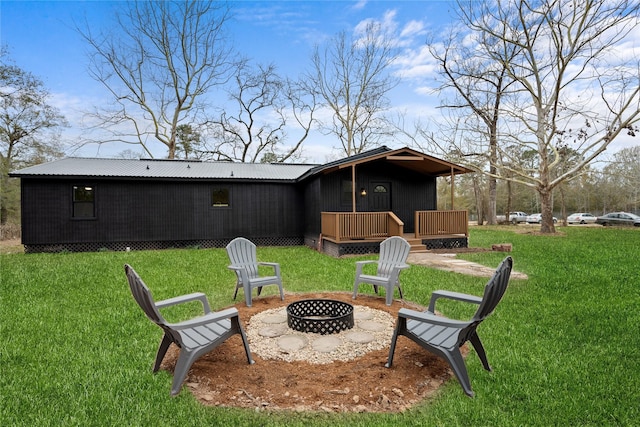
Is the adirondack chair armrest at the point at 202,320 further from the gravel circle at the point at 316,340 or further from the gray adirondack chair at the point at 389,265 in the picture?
the gray adirondack chair at the point at 389,265

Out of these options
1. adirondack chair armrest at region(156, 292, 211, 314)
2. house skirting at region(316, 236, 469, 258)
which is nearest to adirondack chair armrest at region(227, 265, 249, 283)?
adirondack chair armrest at region(156, 292, 211, 314)

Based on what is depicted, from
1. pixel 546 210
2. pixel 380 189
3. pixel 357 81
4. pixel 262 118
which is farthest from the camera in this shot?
pixel 262 118

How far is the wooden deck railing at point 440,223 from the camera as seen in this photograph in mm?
11336

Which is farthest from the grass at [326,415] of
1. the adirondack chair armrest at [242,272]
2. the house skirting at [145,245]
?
the house skirting at [145,245]

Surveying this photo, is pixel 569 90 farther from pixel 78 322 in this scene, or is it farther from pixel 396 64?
pixel 78 322

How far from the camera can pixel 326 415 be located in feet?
7.83

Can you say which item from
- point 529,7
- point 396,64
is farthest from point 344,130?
point 529,7

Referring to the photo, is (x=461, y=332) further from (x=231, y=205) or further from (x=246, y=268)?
(x=231, y=205)

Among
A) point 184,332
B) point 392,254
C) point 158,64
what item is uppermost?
point 158,64

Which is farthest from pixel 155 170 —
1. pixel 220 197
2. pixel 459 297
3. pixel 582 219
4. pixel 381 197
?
pixel 582 219

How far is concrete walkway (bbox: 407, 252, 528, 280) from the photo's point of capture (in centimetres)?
722

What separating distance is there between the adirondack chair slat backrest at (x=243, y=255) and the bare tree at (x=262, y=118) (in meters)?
21.6

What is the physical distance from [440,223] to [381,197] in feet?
8.16

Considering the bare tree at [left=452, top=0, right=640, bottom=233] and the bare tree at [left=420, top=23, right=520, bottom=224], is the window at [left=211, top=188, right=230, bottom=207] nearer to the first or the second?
the bare tree at [left=420, top=23, right=520, bottom=224]
